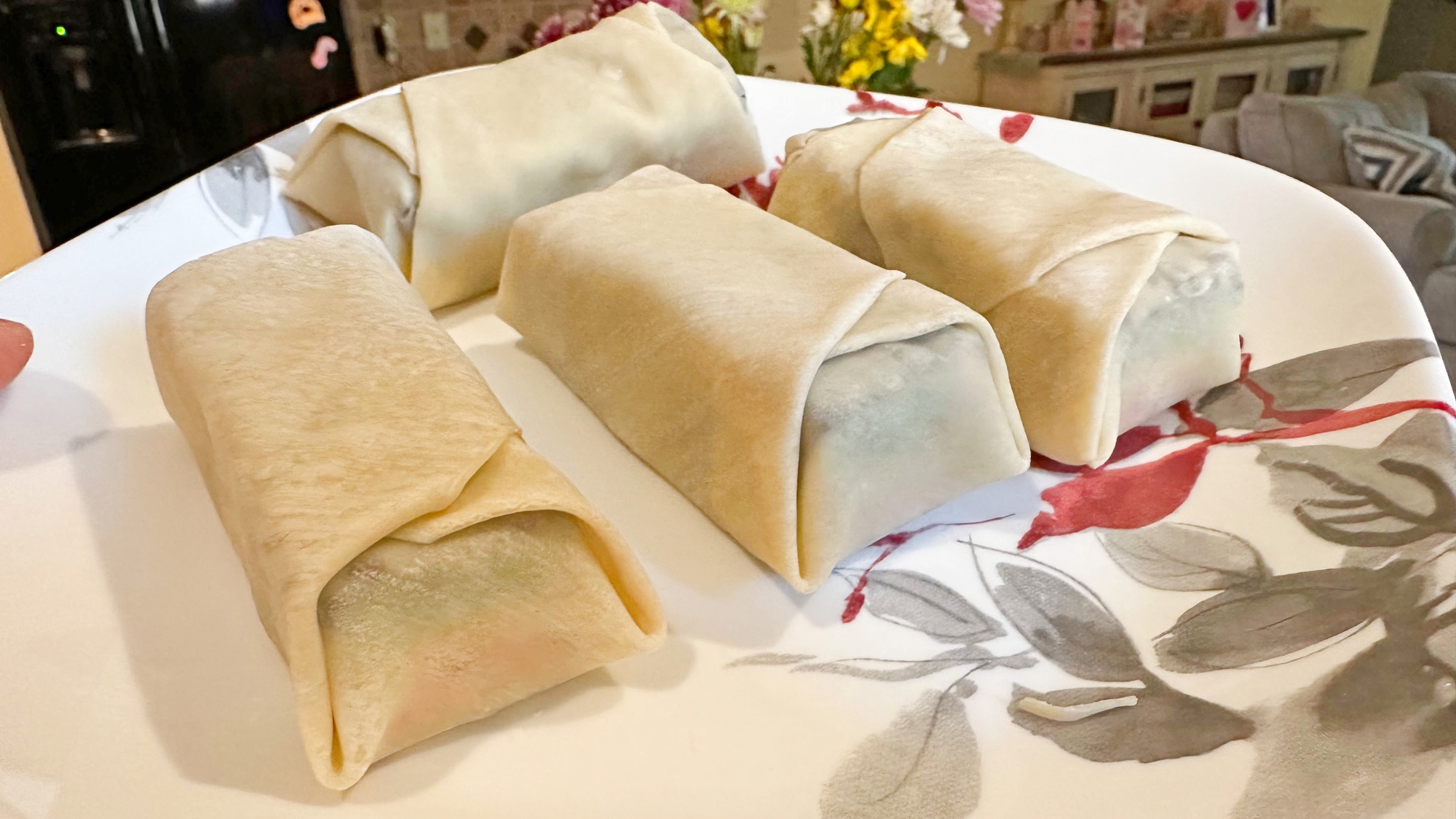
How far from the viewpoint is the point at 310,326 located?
74 cm

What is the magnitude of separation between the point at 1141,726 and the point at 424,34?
2.72m

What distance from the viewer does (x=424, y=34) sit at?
2.76 meters

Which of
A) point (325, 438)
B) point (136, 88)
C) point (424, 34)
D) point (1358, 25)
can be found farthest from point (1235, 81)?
point (136, 88)

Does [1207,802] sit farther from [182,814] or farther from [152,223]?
[152,223]

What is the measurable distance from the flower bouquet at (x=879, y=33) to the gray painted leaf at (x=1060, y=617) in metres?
0.93

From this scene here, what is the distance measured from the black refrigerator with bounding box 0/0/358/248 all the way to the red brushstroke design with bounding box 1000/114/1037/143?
190 centimetres

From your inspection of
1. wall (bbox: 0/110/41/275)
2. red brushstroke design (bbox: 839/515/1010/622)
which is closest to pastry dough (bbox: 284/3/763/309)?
red brushstroke design (bbox: 839/515/1010/622)

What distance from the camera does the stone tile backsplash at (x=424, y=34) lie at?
2.68m

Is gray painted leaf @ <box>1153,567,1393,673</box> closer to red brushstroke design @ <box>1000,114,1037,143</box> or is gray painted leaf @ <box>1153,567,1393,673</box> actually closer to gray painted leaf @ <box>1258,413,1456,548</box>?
gray painted leaf @ <box>1258,413,1456,548</box>

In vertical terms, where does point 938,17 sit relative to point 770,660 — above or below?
above

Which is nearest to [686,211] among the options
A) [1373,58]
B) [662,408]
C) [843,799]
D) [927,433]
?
[662,408]

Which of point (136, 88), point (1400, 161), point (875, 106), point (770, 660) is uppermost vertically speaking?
point (875, 106)

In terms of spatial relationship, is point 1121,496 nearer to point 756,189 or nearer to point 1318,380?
point 1318,380

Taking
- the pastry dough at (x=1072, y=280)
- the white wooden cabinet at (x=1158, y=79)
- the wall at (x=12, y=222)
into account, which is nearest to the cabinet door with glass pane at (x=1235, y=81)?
the white wooden cabinet at (x=1158, y=79)
